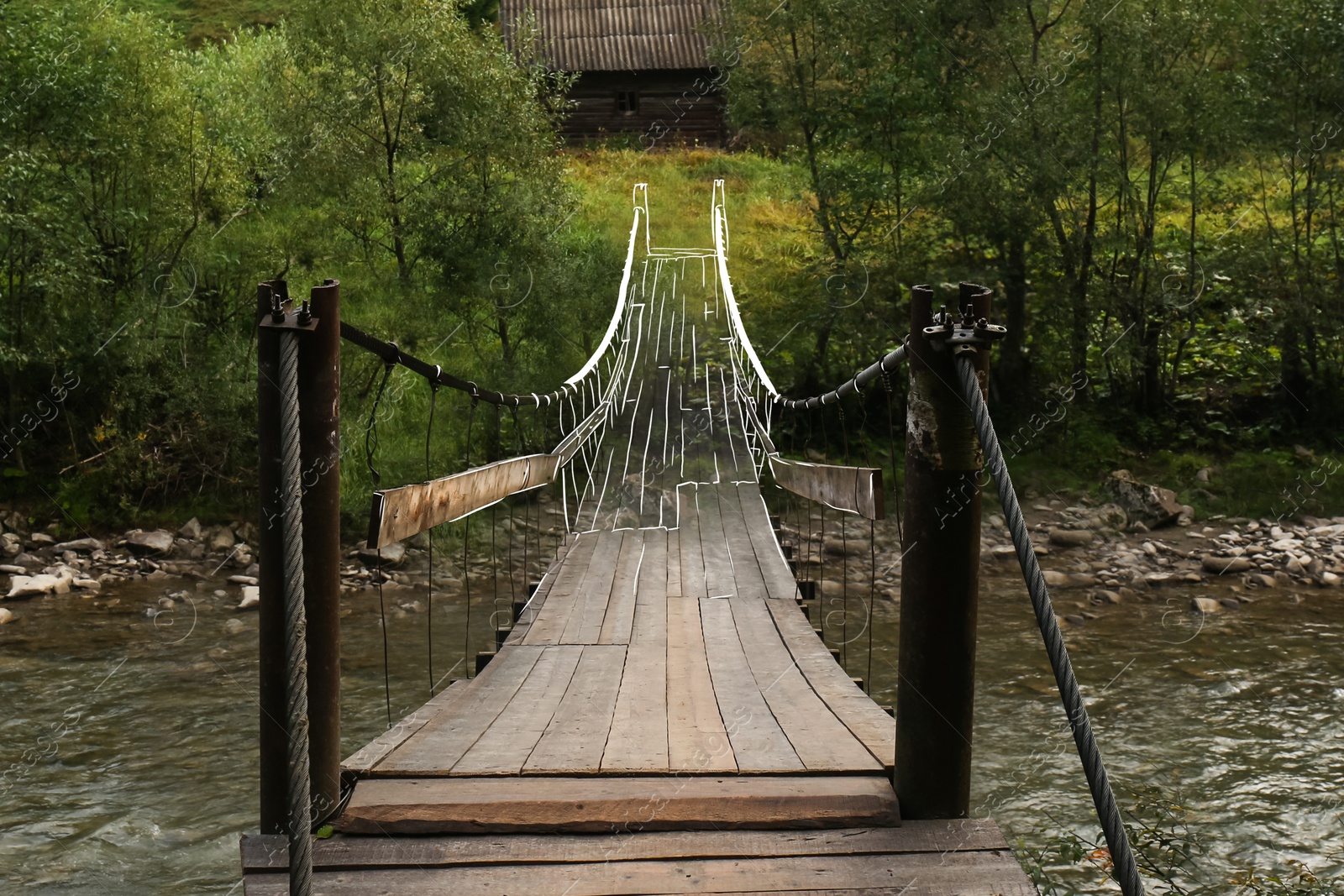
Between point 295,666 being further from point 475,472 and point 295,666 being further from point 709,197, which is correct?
point 709,197

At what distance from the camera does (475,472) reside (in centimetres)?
287

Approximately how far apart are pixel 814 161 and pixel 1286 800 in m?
7.40

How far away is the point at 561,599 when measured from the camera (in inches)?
167

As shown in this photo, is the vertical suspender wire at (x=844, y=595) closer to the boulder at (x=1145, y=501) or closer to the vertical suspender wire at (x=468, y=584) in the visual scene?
the vertical suspender wire at (x=468, y=584)

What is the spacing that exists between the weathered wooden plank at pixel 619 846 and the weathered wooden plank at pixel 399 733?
203 mm

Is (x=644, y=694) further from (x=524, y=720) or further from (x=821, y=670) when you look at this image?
(x=821, y=670)

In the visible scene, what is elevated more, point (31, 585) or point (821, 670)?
point (821, 670)

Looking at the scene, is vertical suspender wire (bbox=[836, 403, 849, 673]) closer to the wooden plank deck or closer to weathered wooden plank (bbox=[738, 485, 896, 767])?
weathered wooden plank (bbox=[738, 485, 896, 767])

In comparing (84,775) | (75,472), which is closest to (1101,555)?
(84,775)

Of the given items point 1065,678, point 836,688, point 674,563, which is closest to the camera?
point 1065,678

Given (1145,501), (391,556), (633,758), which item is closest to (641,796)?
(633,758)

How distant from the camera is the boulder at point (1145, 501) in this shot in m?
9.82

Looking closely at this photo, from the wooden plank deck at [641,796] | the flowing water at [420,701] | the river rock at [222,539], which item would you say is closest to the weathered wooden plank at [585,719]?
the wooden plank deck at [641,796]

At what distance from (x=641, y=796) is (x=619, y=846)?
14cm
